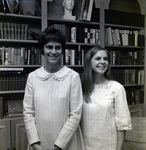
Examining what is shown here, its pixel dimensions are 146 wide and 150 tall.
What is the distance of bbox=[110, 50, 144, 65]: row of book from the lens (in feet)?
9.28

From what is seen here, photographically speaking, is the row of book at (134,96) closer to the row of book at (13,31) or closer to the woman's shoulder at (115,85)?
the woman's shoulder at (115,85)

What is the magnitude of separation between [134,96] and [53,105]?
2.09 m

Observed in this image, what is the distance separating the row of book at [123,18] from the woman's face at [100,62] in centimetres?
143

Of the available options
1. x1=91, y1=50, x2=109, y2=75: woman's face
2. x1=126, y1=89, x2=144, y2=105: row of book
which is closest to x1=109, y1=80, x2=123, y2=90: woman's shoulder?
x1=91, y1=50, x2=109, y2=75: woman's face

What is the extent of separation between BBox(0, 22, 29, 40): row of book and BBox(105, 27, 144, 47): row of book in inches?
46.4

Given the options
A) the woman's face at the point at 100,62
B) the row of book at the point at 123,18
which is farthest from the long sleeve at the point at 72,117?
the row of book at the point at 123,18

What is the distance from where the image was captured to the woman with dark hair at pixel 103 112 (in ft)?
4.55

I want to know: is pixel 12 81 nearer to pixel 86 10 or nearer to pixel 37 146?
pixel 37 146

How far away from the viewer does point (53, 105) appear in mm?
1243

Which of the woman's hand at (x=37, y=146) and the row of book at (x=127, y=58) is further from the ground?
the row of book at (x=127, y=58)

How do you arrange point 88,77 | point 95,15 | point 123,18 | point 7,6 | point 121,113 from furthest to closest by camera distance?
point 123,18 → point 95,15 → point 7,6 → point 88,77 → point 121,113

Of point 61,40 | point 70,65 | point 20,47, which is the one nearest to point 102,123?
point 61,40

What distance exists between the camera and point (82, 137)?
144 cm

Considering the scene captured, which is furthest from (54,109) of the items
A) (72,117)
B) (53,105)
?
(72,117)
